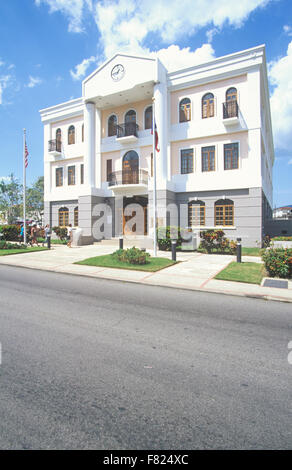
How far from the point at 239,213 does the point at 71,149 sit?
17.2 metres

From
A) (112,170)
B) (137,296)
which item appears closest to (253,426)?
(137,296)

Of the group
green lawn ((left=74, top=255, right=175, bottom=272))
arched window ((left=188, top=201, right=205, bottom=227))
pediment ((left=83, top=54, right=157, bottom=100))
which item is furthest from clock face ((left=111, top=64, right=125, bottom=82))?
green lawn ((left=74, top=255, right=175, bottom=272))

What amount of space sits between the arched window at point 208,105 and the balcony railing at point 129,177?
636 centimetres

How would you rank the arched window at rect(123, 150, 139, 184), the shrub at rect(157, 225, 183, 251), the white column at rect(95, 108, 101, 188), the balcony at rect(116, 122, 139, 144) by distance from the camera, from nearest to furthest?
the shrub at rect(157, 225, 183, 251) < the balcony at rect(116, 122, 139, 144) < the arched window at rect(123, 150, 139, 184) < the white column at rect(95, 108, 101, 188)

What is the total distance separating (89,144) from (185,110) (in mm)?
8614

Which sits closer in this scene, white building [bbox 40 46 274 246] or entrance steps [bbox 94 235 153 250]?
entrance steps [bbox 94 235 153 250]

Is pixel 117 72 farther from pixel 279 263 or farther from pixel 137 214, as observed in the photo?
pixel 279 263

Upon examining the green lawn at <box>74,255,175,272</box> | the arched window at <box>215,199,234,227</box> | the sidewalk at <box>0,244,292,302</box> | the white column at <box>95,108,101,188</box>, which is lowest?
the sidewalk at <box>0,244,292,302</box>

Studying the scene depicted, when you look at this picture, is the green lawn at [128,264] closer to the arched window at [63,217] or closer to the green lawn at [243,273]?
the green lawn at [243,273]

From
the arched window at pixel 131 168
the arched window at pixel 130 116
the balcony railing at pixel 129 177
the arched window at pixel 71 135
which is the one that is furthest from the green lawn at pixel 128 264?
the arched window at pixel 71 135

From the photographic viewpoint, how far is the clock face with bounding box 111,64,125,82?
21328 mm

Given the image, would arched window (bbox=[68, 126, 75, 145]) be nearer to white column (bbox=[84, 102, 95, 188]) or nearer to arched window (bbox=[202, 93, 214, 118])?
white column (bbox=[84, 102, 95, 188])

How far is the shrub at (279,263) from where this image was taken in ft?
29.8

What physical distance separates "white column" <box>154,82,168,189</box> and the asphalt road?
50.3 ft
